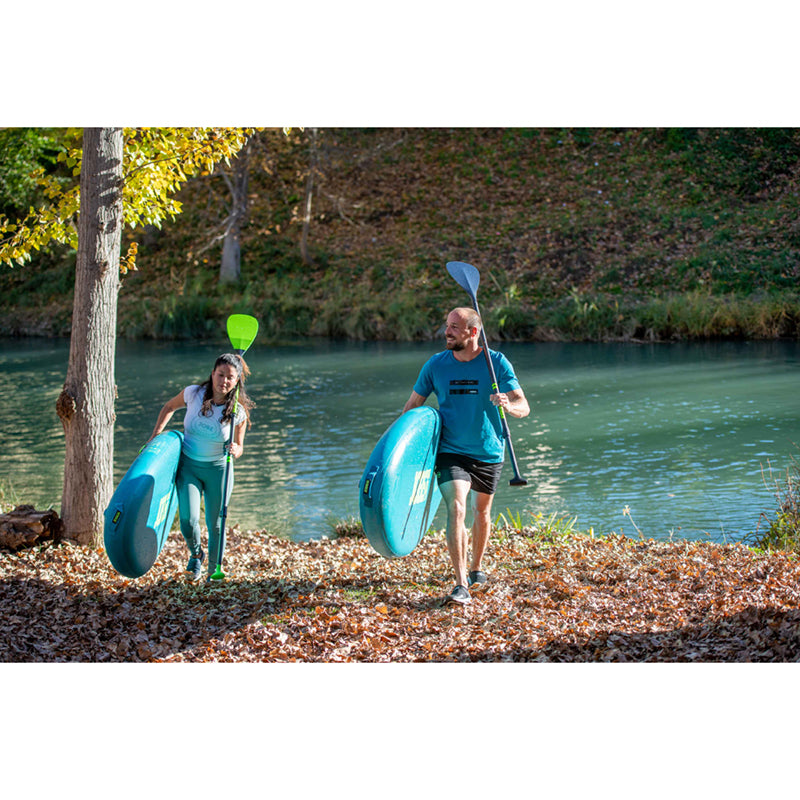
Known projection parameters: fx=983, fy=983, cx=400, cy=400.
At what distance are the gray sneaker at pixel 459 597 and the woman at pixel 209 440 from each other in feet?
4.92

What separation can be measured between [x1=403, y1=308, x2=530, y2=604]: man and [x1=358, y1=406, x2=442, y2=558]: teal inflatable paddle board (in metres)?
0.10

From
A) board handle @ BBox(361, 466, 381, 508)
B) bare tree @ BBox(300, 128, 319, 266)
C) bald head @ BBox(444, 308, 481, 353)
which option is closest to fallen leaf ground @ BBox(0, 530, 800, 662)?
board handle @ BBox(361, 466, 381, 508)

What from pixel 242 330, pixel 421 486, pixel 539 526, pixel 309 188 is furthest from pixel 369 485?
pixel 309 188

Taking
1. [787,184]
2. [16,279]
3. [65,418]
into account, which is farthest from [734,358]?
[16,279]

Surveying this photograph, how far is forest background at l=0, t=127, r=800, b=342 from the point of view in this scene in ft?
69.9

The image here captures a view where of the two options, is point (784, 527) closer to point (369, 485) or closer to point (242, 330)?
point (369, 485)

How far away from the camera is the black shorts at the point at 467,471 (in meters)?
5.80

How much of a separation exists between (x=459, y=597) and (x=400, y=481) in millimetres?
742

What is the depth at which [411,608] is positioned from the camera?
5.66 metres

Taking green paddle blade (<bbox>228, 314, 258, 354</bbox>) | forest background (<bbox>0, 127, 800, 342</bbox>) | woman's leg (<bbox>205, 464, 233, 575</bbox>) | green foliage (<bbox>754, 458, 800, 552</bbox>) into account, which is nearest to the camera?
woman's leg (<bbox>205, 464, 233, 575</bbox>)

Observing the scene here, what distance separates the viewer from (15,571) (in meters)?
6.44

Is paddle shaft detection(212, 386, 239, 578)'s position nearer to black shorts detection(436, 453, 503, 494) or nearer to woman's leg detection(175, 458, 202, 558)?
woman's leg detection(175, 458, 202, 558)

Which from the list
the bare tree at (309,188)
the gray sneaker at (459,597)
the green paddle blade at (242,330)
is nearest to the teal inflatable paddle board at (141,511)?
the green paddle blade at (242,330)
